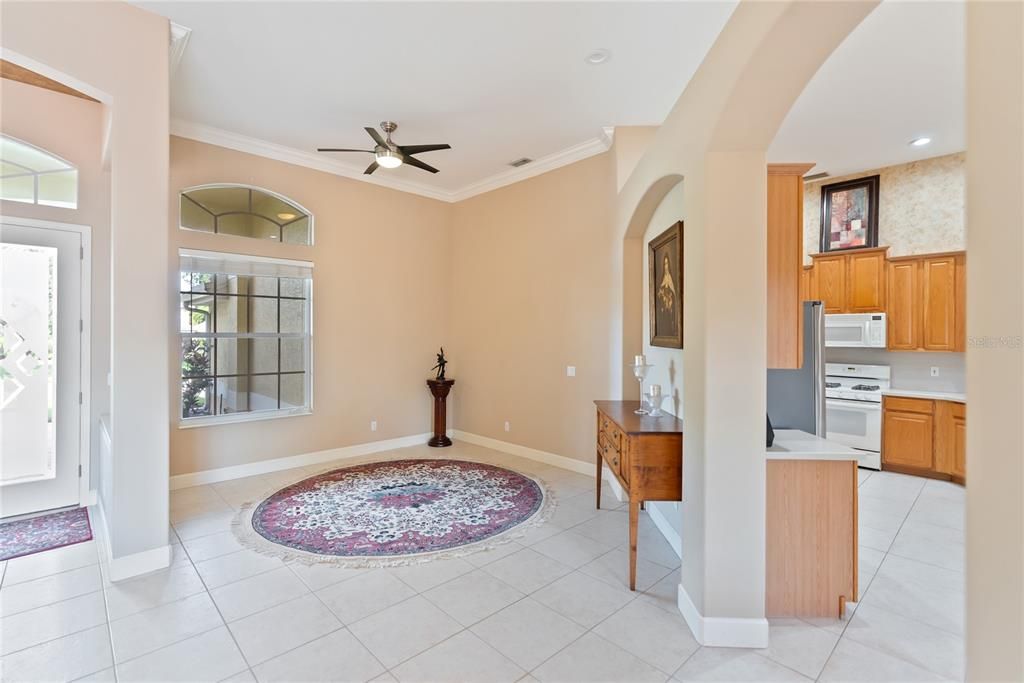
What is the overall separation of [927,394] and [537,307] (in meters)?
4.28

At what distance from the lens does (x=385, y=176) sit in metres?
5.62

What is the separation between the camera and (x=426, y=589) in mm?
2648

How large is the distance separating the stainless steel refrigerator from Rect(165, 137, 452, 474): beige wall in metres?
4.09

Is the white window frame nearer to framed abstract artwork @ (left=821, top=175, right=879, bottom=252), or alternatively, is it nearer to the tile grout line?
the tile grout line

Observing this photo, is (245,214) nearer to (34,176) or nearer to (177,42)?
(34,176)

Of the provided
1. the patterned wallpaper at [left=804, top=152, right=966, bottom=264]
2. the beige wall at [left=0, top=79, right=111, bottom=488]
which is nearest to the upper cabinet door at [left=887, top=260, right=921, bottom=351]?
the patterned wallpaper at [left=804, top=152, right=966, bottom=264]

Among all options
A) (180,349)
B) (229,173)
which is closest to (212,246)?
(229,173)

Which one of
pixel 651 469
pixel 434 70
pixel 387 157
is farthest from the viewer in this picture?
pixel 387 157

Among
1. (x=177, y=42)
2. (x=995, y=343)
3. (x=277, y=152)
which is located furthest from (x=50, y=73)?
(x=995, y=343)

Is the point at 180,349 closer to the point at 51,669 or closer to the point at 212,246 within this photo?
the point at 212,246

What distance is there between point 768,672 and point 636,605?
2.21ft

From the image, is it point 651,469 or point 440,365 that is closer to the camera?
point 651,469

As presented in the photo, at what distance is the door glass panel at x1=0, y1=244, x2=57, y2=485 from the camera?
11.6 feet

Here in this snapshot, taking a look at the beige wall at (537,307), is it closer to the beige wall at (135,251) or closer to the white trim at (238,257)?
the white trim at (238,257)
